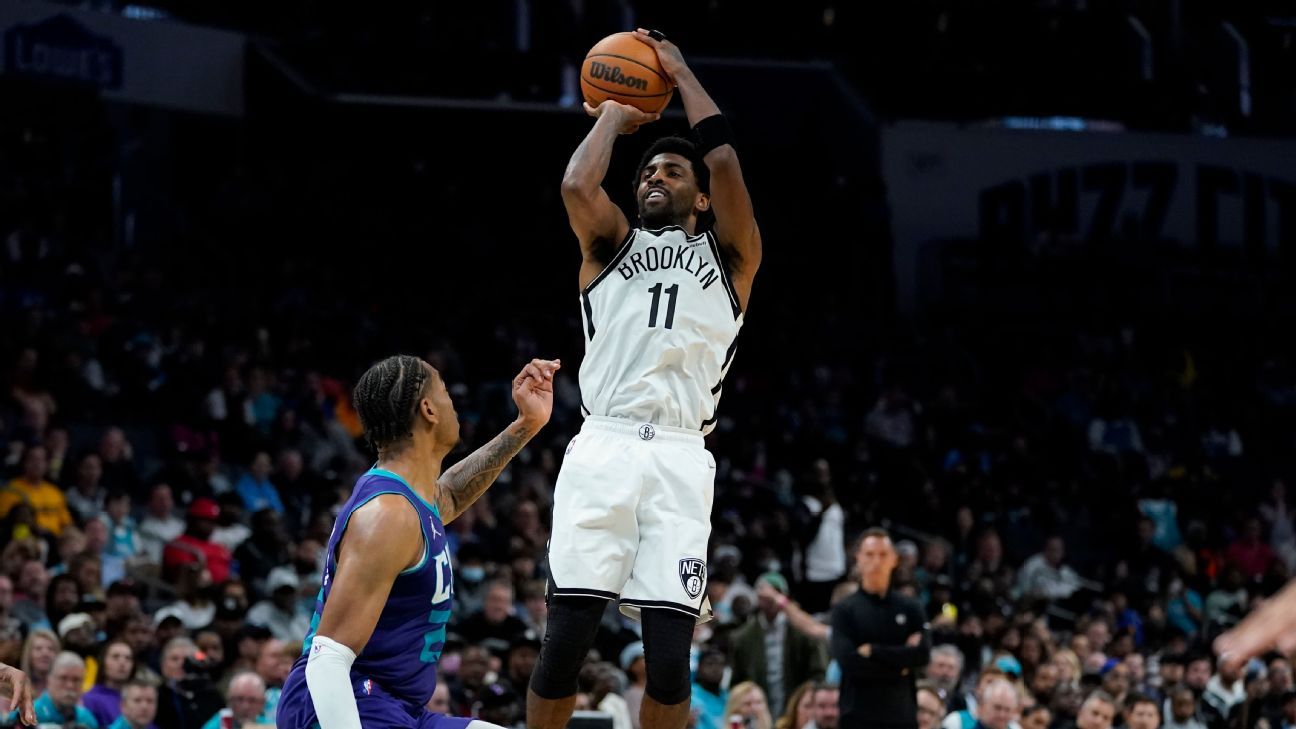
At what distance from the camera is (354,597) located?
4.94m

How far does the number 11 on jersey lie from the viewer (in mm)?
6383

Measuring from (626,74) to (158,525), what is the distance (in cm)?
819

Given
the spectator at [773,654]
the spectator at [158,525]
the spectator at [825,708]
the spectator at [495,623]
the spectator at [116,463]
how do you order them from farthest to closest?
1. the spectator at [116,463]
2. the spectator at [158,525]
3. the spectator at [773,654]
4. the spectator at [495,623]
5. the spectator at [825,708]

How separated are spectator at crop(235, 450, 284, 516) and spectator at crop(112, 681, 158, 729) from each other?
5.11 m

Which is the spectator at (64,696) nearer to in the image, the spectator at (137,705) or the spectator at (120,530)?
the spectator at (137,705)

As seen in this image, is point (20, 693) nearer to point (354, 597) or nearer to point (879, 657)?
point (354, 597)

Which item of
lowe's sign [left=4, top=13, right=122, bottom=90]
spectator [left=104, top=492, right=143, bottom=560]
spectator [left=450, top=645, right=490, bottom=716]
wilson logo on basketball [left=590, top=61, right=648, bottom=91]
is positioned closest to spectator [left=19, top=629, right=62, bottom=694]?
spectator [left=450, top=645, right=490, bottom=716]

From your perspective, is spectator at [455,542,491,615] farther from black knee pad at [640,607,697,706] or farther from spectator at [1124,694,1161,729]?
black knee pad at [640,607,697,706]

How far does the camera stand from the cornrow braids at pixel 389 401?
212 inches

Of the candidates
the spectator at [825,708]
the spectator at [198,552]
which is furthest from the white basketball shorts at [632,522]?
the spectator at [198,552]

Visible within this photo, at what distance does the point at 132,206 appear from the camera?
23.0m

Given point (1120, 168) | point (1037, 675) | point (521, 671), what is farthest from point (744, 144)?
point (521, 671)

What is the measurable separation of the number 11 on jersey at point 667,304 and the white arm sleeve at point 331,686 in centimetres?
197

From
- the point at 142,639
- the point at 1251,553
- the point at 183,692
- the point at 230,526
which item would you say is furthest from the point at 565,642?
the point at 1251,553
